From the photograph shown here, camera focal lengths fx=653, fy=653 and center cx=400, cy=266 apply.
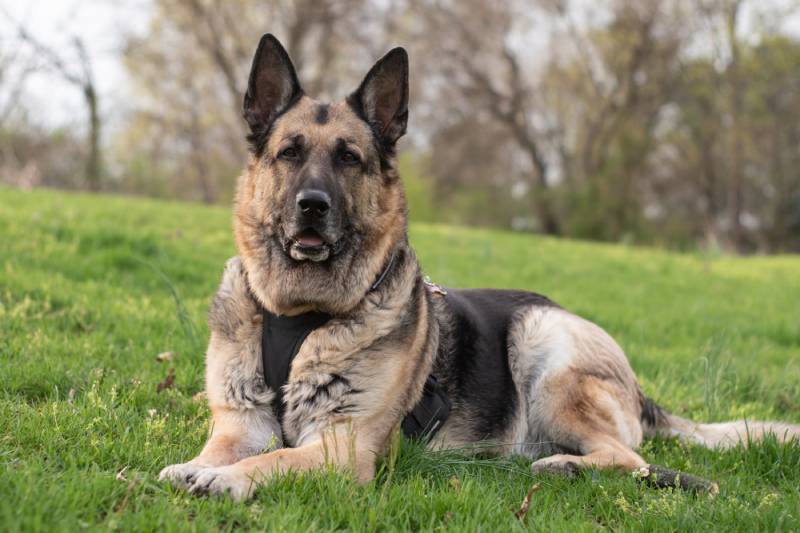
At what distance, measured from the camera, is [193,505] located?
2582mm

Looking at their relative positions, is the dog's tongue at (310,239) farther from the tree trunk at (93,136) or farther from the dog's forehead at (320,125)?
the tree trunk at (93,136)

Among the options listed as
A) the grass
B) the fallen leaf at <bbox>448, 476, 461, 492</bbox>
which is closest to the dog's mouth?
the grass

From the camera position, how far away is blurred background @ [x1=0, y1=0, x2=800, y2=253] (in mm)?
26578

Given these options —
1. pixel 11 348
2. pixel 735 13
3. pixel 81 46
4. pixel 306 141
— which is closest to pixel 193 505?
pixel 306 141

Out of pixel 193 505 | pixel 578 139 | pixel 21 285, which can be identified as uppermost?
pixel 578 139

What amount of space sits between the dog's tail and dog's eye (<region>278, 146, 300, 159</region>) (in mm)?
2820

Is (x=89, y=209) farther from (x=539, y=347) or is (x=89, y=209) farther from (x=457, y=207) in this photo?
(x=457, y=207)

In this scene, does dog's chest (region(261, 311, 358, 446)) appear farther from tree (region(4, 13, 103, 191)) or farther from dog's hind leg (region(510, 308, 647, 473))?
tree (region(4, 13, 103, 191))

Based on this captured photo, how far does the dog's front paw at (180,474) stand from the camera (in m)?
2.75

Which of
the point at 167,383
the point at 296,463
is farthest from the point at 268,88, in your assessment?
the point at 296,463

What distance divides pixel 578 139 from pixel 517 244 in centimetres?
1794

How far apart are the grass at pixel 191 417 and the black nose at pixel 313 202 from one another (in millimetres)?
1280

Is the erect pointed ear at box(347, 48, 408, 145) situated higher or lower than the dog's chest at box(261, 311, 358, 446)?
higher

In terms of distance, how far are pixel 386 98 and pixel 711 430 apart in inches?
121
